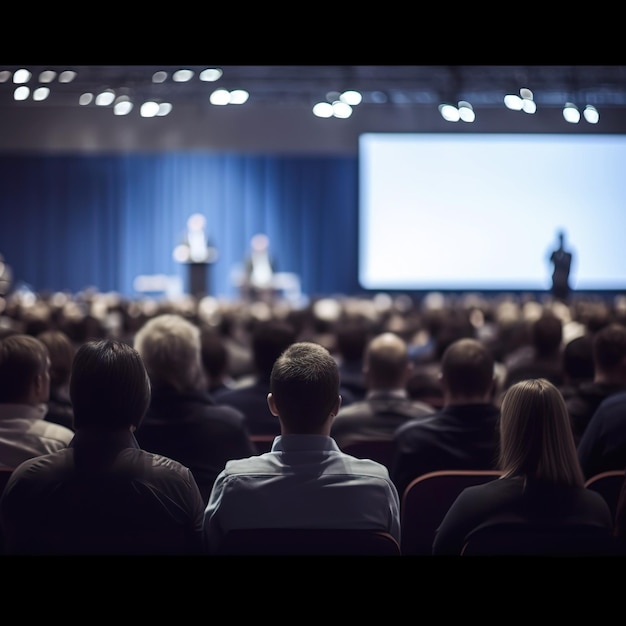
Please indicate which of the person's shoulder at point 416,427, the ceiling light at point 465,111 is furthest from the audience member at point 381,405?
the ceiling light at point 465,111

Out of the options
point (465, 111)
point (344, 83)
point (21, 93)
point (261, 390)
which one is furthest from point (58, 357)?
point (344, 83)

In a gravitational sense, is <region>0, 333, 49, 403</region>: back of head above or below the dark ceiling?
below

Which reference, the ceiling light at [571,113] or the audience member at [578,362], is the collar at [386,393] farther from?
the ceiling light at [571,113]

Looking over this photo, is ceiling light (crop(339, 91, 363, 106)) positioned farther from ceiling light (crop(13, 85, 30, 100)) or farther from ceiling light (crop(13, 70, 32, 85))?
ceiling light (crop(13, 70, 32, 85))

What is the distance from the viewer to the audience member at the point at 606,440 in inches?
126

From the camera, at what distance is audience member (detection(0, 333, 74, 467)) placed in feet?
9.52

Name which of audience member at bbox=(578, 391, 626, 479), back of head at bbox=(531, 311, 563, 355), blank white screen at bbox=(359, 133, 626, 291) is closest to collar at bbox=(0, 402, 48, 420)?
audience member at bbox=(578, 391, 626, 479)

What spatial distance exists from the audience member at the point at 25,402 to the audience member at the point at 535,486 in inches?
54.9

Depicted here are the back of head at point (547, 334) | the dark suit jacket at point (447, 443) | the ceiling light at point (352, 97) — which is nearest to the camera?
the dark suit jacket at point (447, 443)

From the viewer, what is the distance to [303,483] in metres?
2.34

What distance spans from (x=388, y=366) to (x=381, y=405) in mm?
225

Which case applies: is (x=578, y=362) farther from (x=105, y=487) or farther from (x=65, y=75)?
(x=65, y=75)

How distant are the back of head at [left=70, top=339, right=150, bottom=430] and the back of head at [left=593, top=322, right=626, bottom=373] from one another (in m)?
2.16

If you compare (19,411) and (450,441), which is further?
(450,441)
